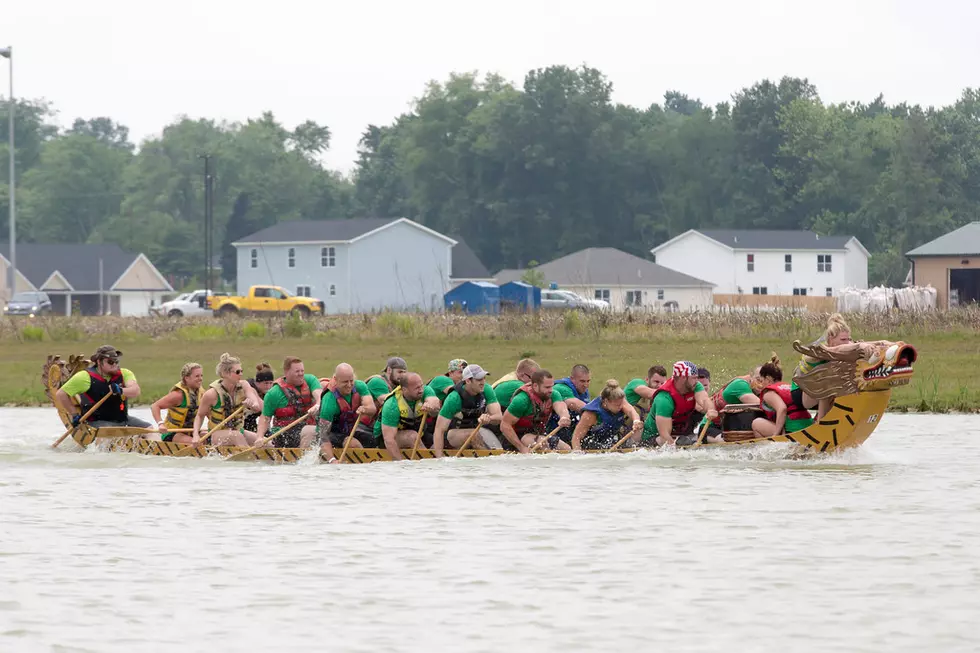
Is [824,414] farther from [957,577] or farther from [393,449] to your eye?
[957,577]

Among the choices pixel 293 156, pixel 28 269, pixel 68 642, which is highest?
pixel 293 156

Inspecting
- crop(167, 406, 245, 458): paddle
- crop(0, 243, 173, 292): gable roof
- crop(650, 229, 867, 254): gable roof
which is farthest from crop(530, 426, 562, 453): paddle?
crop(0, 243, 173, 292): gable roof

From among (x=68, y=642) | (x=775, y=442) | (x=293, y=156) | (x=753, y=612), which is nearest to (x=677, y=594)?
(x=753, y=612)

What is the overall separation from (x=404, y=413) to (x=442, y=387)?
1.86 feet

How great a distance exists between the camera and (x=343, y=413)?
819 inches

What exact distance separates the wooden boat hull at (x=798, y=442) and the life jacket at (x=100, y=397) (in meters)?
0.75

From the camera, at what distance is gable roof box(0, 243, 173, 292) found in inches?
4070

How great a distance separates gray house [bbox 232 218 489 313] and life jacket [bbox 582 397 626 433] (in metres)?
69.6

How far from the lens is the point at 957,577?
13016 mm

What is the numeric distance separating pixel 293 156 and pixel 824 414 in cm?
12424

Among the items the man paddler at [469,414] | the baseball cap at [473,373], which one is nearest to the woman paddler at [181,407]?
the man paddler at [469,414]

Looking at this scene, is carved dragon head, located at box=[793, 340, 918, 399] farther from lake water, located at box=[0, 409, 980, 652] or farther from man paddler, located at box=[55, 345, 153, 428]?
man paddler, located at box=[55, 345, 153, 428]

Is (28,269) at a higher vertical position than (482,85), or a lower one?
lower

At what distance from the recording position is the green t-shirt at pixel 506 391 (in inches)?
802
